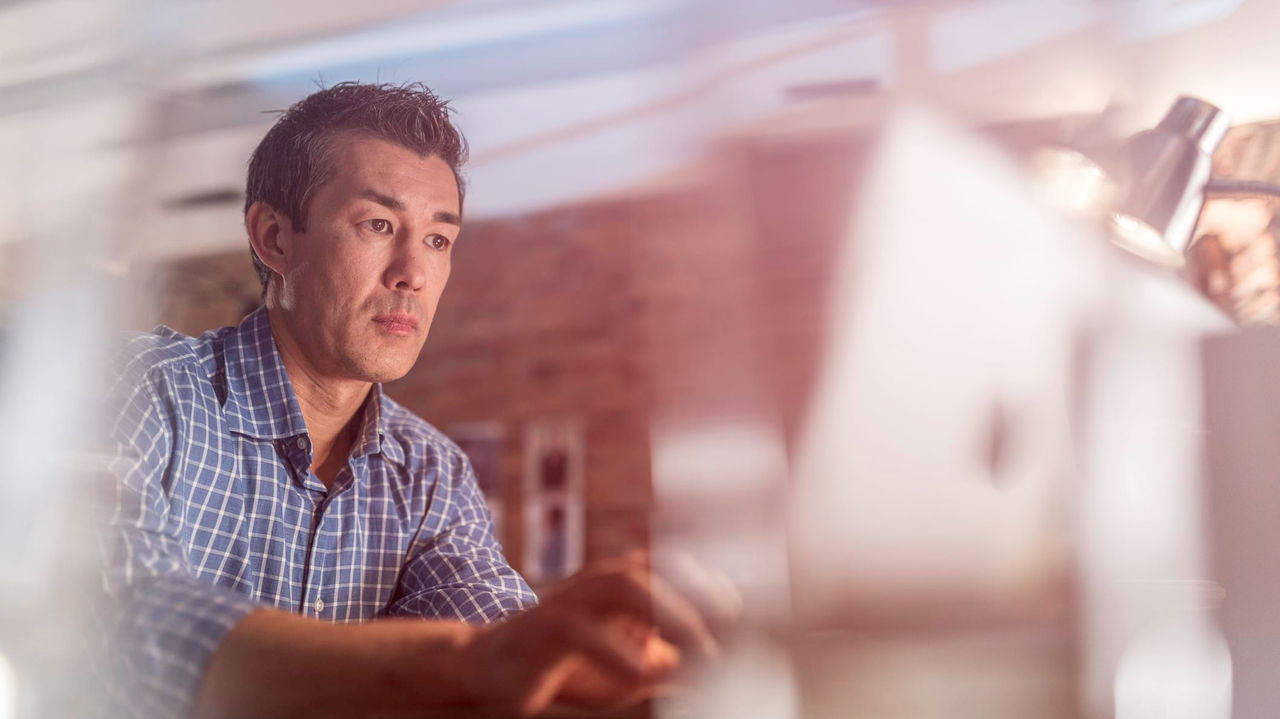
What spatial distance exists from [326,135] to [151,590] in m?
0.30

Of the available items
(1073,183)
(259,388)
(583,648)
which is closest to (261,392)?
(259,388)

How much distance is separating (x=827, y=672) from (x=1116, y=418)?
29cm

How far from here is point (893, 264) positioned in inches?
24.2

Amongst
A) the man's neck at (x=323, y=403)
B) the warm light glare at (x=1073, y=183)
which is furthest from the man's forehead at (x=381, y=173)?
the warm light glare at (x=1073, y=183)

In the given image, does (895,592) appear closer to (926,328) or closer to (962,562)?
(962,562)

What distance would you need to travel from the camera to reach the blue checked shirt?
49cm

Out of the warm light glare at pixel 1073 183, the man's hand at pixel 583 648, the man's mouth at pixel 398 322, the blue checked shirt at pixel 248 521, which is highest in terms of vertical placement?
the warm light glare at pixel 1073 183

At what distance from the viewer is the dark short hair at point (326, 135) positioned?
54 centimetres

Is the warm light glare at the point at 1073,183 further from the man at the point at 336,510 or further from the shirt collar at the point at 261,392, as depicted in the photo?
the shirt collar at the point at 261,392

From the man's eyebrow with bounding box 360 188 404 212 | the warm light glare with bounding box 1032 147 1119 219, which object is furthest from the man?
the warm light glare with bounding box 1032 147 1119 219

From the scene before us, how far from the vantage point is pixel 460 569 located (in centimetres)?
56

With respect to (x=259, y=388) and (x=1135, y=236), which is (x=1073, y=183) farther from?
(x=259, y=388)

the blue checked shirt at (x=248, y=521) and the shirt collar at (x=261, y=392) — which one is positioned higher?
the shirt collar at (x=261, y=392)

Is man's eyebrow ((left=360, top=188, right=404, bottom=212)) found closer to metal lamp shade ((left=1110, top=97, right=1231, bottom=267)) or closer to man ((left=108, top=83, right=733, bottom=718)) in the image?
man ((left=108, top=83, right=733, bottom=718))
